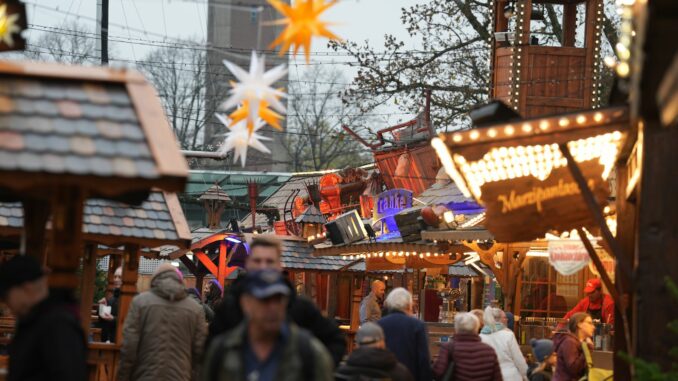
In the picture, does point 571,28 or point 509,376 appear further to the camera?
point 571,28

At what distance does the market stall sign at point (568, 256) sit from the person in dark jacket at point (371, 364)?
7379 millimetres

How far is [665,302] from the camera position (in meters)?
9.28

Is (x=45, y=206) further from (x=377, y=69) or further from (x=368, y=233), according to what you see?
(x=377, y=69)

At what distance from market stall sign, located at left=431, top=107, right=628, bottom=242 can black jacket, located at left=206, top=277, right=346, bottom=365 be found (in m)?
2.32

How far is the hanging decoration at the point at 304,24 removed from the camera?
880 centimetres

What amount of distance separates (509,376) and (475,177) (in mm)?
4358

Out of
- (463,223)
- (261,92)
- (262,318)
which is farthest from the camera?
(463,223)

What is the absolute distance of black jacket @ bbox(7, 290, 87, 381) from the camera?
21.7 ft

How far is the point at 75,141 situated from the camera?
6902 mm

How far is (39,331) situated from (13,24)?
6061 mm

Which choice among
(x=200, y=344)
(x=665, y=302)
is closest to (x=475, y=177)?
(x=665, y=302)

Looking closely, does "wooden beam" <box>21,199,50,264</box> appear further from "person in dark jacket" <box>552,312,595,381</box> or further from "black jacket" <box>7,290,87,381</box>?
"person in dark jacket" <box>552,312,595,381</box>

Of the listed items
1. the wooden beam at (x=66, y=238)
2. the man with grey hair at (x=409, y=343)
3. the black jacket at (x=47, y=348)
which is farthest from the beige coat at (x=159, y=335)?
the black jacket at (x=47, y=348)

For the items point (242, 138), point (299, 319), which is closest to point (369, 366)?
point (299, 319)
